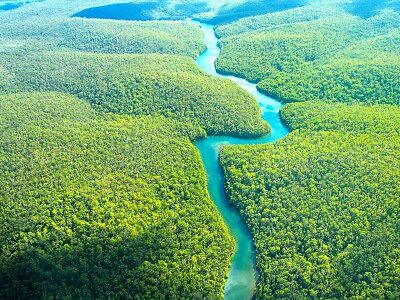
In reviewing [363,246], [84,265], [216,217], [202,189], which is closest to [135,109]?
[202,189]

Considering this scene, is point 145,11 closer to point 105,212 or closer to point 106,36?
point 106,36

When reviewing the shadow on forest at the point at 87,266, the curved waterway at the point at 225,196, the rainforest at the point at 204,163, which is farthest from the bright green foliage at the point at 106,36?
the shadow on forest at the point at 87,266

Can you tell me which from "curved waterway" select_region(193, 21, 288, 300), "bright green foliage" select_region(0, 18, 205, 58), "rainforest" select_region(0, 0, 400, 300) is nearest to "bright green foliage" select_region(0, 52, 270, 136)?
"rainforest" select_region(0, 0, 400, 300)

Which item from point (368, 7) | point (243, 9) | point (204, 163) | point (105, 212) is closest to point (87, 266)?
point (105, 212)

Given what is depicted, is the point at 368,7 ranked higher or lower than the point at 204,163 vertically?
higher

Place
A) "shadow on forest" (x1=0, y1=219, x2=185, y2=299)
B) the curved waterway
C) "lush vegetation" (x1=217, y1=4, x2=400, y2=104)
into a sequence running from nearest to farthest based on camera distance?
"shadow on forest" (x1=0, y1=219, x2=185, y2=299), the curved waterway, "lush vegetation" (x1=217, y1=4, x2=400, y2=104)

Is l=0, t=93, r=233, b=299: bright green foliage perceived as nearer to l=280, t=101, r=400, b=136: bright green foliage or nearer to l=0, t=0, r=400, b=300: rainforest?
l=0, t=0, r=400, b=300: rainforest
